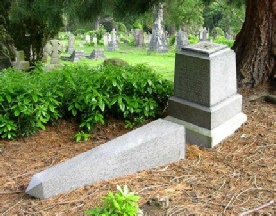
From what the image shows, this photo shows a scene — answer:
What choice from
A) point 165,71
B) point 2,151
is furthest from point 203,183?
point 165,71

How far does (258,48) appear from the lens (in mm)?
5625

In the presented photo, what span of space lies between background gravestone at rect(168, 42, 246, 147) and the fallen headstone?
35 centimetres

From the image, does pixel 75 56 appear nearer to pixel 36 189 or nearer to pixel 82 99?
pixel 82 99

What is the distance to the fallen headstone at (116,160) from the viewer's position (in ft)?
10.1

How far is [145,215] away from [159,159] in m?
0.99

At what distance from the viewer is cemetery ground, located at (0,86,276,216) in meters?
2.85

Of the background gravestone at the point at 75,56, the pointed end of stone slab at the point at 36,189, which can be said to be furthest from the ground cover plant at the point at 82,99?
the background gravestone at the point at 75,56

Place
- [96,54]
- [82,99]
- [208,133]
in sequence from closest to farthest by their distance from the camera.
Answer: [208,133] < [82,99] < [96,54]

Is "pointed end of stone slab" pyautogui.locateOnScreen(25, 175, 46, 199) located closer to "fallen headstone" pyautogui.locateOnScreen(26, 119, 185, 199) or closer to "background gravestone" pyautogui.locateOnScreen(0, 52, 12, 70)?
"fallen headstone" pyautogui.locateOnScreen(26, 119, 185, 199)

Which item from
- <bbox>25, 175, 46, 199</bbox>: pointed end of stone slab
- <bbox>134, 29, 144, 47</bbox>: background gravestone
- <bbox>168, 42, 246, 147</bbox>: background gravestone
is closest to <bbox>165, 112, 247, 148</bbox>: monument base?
<bbox>168, 42, 246, 147</bbox>: background gravestone

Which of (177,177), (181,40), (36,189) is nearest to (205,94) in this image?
(177,177)

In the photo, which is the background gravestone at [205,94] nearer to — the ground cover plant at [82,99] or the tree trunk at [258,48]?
the ground cover plant at [82,99]

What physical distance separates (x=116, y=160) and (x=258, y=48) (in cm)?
324

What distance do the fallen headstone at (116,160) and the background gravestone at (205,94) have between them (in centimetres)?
35
